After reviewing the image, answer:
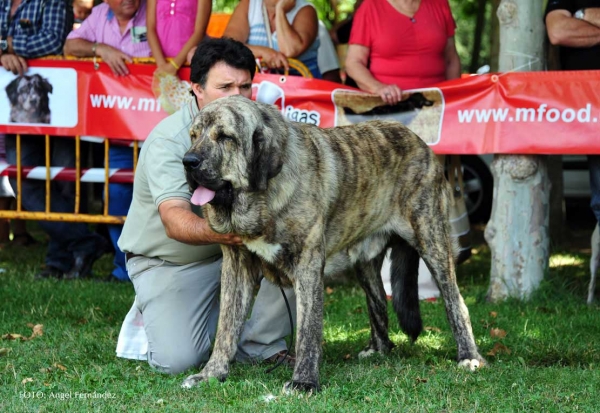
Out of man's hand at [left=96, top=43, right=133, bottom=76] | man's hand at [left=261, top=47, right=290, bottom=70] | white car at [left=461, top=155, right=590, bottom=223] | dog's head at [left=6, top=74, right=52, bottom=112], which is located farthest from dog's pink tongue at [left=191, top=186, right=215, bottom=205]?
white car at [left=461, top=155, right=590, bottom=223]

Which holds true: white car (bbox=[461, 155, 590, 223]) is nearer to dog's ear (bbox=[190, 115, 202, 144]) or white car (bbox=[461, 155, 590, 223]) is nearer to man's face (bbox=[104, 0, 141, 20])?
man's face (bbox=[104, 0, 141, 20])

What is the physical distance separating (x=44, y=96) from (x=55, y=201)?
96 cm

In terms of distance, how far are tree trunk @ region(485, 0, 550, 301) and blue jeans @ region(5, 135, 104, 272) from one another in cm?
353

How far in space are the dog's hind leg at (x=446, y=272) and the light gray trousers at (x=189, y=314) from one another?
0.86 metres

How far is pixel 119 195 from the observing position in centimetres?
789

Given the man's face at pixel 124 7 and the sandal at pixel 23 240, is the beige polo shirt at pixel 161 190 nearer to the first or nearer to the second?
the man's face at pixel 124 7

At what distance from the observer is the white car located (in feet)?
38.1

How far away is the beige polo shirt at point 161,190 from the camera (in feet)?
15.9

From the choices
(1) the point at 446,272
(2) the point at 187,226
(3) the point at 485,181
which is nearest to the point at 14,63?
(2) the point at 187,226

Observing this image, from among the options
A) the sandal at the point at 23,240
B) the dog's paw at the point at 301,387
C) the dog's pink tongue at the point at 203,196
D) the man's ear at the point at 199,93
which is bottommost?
the sandal at the point at 23,240

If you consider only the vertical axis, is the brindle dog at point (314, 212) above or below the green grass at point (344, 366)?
above

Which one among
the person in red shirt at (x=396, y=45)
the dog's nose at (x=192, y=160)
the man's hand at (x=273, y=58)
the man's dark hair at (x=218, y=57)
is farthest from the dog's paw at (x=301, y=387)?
the man's hand at (x=273, y=58)

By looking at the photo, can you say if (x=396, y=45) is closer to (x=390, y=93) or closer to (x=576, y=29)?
(x=390, y=93)

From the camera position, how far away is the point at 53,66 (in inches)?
305
